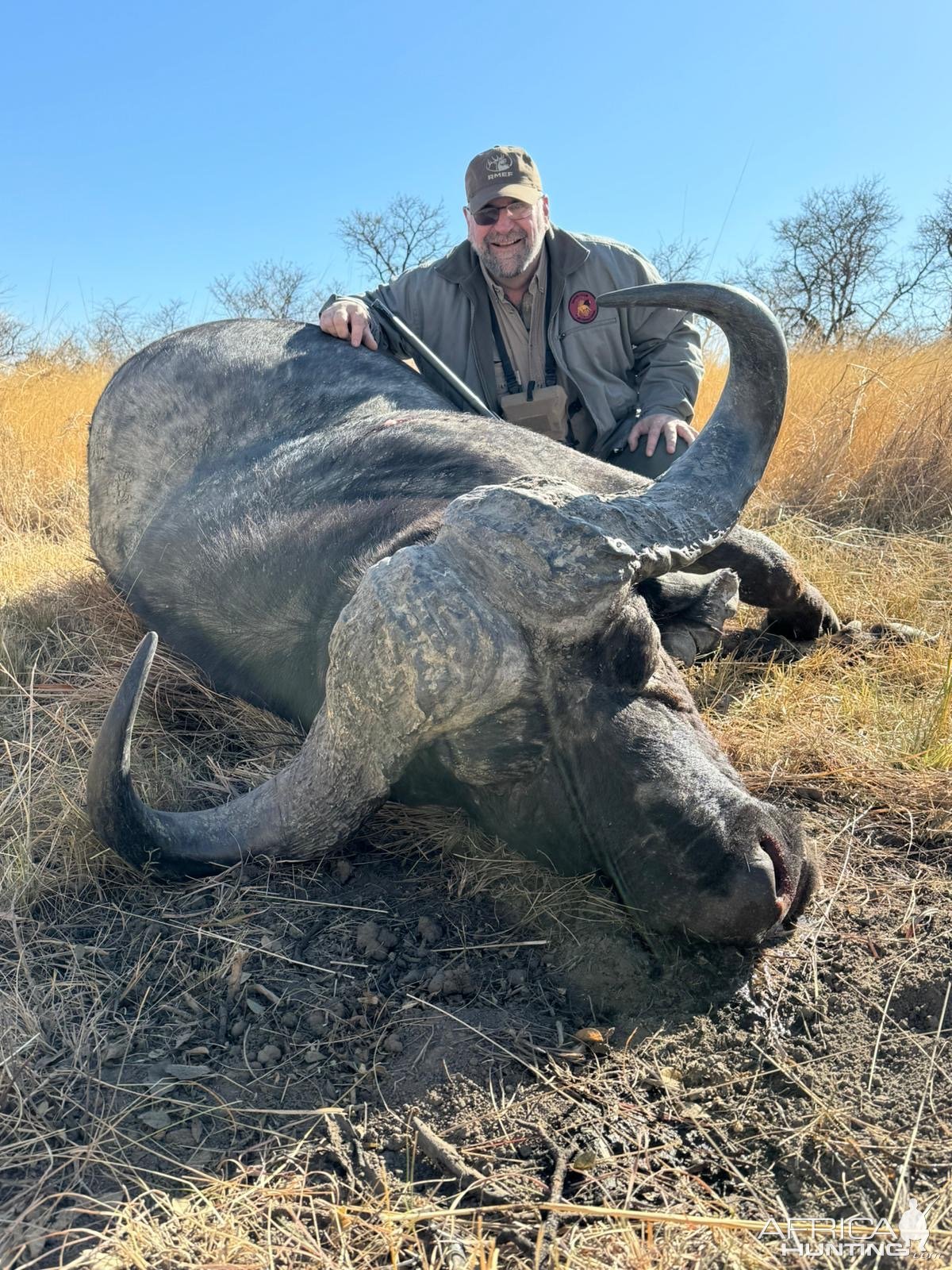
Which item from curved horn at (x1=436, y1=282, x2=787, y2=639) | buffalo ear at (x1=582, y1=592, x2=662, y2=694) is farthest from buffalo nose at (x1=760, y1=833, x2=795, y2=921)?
curved horn at (x1=436, y1=282, x2=787, y2=639)

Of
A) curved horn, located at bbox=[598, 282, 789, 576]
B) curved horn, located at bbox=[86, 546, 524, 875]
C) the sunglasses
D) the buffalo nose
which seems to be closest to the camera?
curved horn, located at bbox=[86, 546, 524, 875]

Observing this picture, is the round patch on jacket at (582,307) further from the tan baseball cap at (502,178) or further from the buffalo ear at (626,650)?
the buffalo ear at (626,650)

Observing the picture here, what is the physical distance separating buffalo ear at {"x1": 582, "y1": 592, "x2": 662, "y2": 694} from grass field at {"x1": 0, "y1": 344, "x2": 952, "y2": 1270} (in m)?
0.62

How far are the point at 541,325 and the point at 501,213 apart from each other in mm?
602

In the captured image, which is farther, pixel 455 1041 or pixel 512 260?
pixel 512 260

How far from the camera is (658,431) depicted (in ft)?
15.7

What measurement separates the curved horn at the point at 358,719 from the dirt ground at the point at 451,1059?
223mm

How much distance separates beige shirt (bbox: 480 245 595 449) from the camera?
5.29 meters

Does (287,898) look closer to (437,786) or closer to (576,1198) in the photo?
(437,786)

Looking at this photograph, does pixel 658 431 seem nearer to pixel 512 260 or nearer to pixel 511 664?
pixel 512 260

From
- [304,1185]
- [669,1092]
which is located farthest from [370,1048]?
[669,1092]

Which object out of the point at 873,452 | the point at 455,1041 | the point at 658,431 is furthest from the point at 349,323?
the point at 455,1041

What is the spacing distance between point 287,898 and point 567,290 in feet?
12.4

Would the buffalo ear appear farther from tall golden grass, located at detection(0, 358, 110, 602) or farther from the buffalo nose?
tall golden grass, located at detection(0, 358, 110, 602)
